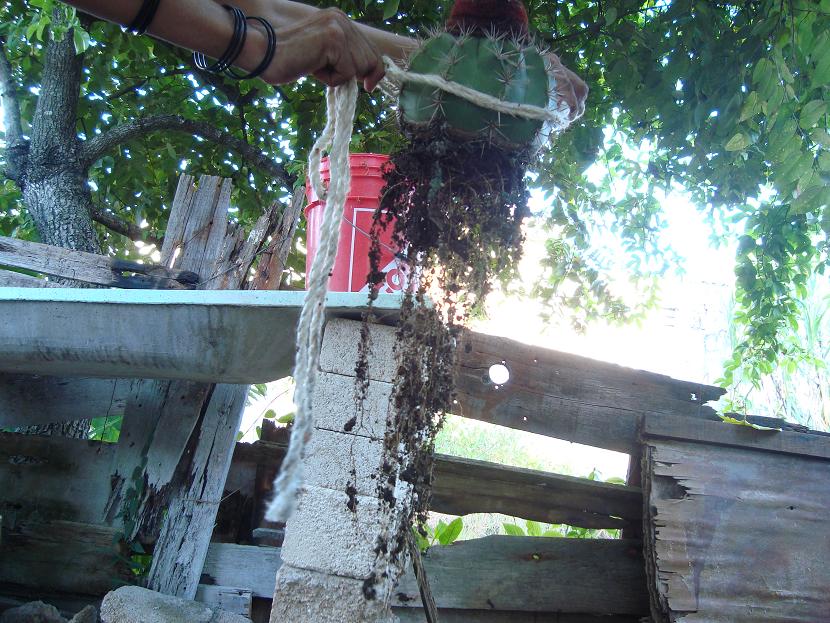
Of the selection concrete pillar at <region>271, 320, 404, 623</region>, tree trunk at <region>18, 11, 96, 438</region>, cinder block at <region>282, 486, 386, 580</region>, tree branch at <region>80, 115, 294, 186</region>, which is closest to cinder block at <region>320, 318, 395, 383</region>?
concrete pillar at <region>271, 320, 404, 623</region>

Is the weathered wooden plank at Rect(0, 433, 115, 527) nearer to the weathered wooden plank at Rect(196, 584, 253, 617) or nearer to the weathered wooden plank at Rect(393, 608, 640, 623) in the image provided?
the weathered wooden plank at Rect(196, 584, 253, 617)

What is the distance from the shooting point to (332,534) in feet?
7.00

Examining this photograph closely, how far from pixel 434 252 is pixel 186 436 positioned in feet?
6.17

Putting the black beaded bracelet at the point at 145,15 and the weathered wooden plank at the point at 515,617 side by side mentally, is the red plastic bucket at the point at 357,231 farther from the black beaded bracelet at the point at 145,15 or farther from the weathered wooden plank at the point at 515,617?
the weathered wooden plank at the point at 515,617

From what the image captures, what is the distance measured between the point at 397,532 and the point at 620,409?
1380 millimetres

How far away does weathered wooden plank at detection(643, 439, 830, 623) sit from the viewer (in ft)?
8.24

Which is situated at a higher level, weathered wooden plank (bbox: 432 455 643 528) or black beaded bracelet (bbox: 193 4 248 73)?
black beaded bracelet (bbox: 193 4 248 73)

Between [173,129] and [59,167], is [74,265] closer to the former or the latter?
[59,167]

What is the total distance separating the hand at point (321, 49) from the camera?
1163 mm

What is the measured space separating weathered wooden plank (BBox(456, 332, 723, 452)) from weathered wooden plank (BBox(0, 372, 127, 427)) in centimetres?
165

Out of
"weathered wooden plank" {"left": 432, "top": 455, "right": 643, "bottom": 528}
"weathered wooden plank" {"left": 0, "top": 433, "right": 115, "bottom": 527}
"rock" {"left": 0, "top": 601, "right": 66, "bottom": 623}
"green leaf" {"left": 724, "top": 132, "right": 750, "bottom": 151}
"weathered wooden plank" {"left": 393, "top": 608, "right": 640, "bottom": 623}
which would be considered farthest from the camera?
"weathered wooden plank" {"left": 0, "top": 433, "right": 115, "bottom": 527}

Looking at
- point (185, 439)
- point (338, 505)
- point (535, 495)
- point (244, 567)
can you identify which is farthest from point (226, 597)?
point (535, 495)

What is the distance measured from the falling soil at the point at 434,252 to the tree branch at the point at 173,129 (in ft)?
11.0

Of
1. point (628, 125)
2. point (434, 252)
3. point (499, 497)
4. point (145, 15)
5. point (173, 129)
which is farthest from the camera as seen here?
point (173, 129)
